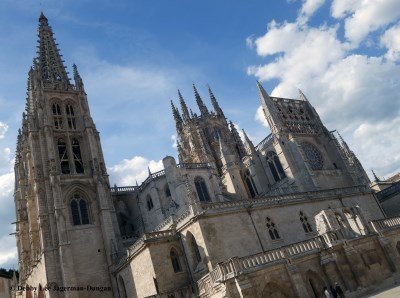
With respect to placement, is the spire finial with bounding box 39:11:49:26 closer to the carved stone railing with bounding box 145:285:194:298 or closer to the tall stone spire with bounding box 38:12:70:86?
the tall stone spire with bounding box 38:12:70:86

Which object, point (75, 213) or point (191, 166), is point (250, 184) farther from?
point (75, 213)

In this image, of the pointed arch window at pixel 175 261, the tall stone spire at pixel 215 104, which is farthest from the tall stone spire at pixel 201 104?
Answer: the pointed arch window at pixel 175 261

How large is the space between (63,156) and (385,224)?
32.8 m

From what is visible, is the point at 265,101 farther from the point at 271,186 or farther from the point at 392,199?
the point at 392,199

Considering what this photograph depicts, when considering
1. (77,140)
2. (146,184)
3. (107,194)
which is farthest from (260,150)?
(77,140)

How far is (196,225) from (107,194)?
56.3 ft

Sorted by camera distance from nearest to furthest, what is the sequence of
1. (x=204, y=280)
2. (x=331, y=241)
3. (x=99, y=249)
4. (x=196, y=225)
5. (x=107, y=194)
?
(x=204, y=280) < (x=331, y=241) < (x=196, y=225) < (x=99, y=249) < (x=107, y=194)

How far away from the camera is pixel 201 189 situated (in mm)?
44250

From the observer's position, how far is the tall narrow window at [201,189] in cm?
4365

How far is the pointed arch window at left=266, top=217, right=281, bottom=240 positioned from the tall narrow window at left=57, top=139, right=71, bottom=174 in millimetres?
23870

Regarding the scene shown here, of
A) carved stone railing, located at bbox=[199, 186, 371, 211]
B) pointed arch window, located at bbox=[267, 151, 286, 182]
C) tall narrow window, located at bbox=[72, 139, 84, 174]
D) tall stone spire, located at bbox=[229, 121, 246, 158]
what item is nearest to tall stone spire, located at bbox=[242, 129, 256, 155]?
pointed arch window, located at bbox=[267, 151, 286, 182]

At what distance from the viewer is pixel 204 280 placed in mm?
21172

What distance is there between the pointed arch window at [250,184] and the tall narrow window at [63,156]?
21.8 meters

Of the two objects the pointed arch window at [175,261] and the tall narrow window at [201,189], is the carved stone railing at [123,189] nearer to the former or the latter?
the tall narrow window at [201,189]
